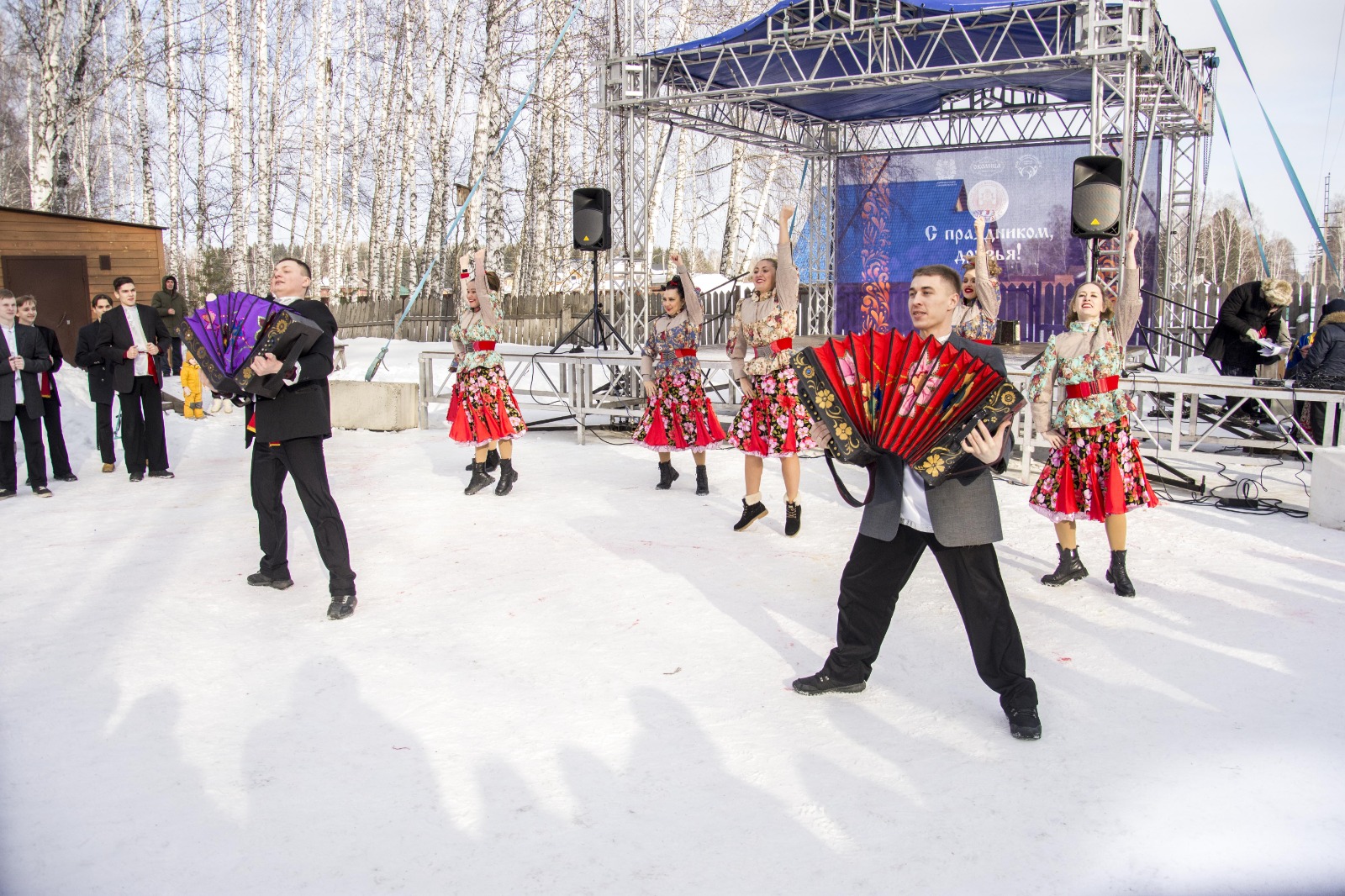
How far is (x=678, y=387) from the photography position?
7.48 metres

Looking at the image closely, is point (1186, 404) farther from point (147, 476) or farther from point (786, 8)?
point (147, 476)

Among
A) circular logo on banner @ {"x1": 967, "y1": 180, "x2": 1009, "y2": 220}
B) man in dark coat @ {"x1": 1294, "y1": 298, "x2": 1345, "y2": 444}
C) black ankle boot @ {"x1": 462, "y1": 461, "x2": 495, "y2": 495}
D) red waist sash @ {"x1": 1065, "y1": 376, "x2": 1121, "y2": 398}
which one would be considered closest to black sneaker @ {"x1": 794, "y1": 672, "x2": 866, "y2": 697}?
red waist sash @ {"x1": 1065, "y1": 376, "x2": 1121, "y2": 398}

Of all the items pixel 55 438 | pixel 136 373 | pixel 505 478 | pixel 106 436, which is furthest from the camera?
pixel 106 436

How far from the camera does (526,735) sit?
3.48 meters

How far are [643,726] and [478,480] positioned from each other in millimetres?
4361

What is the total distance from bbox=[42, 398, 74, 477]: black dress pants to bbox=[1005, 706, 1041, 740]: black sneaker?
7.65m

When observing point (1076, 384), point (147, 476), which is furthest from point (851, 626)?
point (147, 476)

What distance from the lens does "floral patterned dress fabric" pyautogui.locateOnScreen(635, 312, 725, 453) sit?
7.45 meters

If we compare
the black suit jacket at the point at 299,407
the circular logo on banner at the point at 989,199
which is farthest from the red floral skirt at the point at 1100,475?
the circular logo on banner at the point at 989,199

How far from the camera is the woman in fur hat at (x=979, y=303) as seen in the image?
6391 mm

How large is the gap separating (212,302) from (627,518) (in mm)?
3077

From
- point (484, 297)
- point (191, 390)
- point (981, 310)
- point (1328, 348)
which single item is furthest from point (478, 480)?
point (1328, 348)

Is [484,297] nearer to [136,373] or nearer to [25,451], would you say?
[136,373]

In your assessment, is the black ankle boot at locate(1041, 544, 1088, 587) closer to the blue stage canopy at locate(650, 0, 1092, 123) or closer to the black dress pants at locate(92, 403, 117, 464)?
the blue stage canopy at locate(650, 0, 1092, 123)
